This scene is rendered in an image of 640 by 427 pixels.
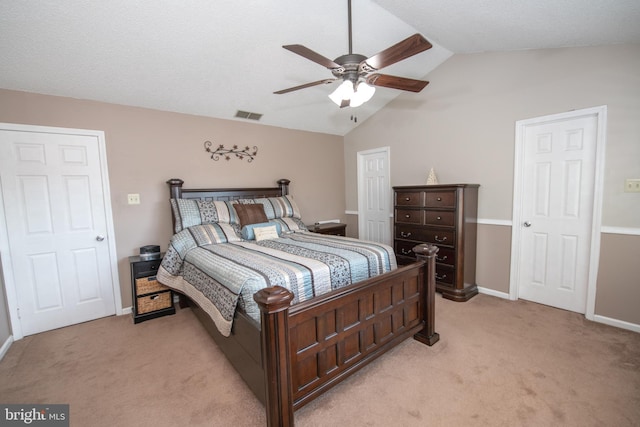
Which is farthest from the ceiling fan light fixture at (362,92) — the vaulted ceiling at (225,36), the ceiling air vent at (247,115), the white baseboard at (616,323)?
the white baseboard at (616,323)

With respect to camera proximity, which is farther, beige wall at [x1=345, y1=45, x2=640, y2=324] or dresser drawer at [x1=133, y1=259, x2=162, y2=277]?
dresser drawer at [x1=133, y1=259, x2=162, y2=277]

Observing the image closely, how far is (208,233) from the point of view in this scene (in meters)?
2.90

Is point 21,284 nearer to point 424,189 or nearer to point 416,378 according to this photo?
point 416,378

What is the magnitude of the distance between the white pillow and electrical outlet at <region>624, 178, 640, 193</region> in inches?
128

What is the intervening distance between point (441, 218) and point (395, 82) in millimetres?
1747

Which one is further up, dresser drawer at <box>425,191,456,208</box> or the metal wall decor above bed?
the metal wall decor above bed

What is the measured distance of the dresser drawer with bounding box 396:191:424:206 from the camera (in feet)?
11.3

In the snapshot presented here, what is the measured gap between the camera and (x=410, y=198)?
11.6 feet

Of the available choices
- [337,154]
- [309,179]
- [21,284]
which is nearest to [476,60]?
[337,154]

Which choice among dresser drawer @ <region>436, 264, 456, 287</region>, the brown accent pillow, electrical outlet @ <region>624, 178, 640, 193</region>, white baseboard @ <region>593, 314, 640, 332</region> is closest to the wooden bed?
dresser drawer @ <region>436, 264, 456, 287</region>

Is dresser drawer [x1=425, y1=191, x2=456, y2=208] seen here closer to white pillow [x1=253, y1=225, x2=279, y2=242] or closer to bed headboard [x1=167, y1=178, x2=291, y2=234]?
white pillow [x1=253, y1=225, x2=279, y2=242]

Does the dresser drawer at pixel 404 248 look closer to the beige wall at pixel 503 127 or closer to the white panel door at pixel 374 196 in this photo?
the white panel door at pixel 374 196

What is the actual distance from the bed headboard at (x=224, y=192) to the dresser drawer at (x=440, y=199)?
6.54 ft

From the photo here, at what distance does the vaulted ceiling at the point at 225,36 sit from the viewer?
2.00 meters
